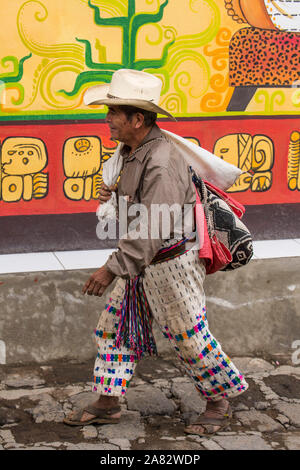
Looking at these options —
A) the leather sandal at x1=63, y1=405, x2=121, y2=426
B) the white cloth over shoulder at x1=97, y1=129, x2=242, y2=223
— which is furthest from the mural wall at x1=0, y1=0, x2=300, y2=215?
the leather sandal at x1=63, y1=405, x2=121, y2=426

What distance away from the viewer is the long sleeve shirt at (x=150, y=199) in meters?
4.04

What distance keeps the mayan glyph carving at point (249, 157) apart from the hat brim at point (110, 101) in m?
1.75

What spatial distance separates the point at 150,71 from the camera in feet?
19.1

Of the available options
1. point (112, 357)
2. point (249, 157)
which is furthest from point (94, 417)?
point (249, 157)

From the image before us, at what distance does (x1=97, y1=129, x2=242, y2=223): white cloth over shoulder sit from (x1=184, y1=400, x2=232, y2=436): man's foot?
1.15 m

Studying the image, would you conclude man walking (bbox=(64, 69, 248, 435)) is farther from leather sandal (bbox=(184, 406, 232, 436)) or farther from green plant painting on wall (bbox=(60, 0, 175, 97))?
green plant painting on wall (bbox=(60, 0, 175, 97))

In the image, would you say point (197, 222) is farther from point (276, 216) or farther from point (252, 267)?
point (276, 216)

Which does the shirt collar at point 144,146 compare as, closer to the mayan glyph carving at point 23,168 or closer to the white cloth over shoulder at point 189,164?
the white cloth over shoulder at point 189,164

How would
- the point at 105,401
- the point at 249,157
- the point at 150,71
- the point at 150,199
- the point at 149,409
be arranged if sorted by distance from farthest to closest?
the point at 249,157, the point at 150,71, the point at 149,409, the point at 105,401, the point at 150,199

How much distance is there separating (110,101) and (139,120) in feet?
0.56

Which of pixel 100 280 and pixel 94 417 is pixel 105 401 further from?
pixel 100 280

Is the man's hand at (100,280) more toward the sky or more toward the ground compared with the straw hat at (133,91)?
more toward the ground

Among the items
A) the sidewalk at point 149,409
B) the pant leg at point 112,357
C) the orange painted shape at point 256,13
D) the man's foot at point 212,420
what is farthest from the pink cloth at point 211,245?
the orange painted shape at point 256,13

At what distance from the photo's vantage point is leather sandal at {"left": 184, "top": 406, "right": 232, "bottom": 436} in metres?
4.50
